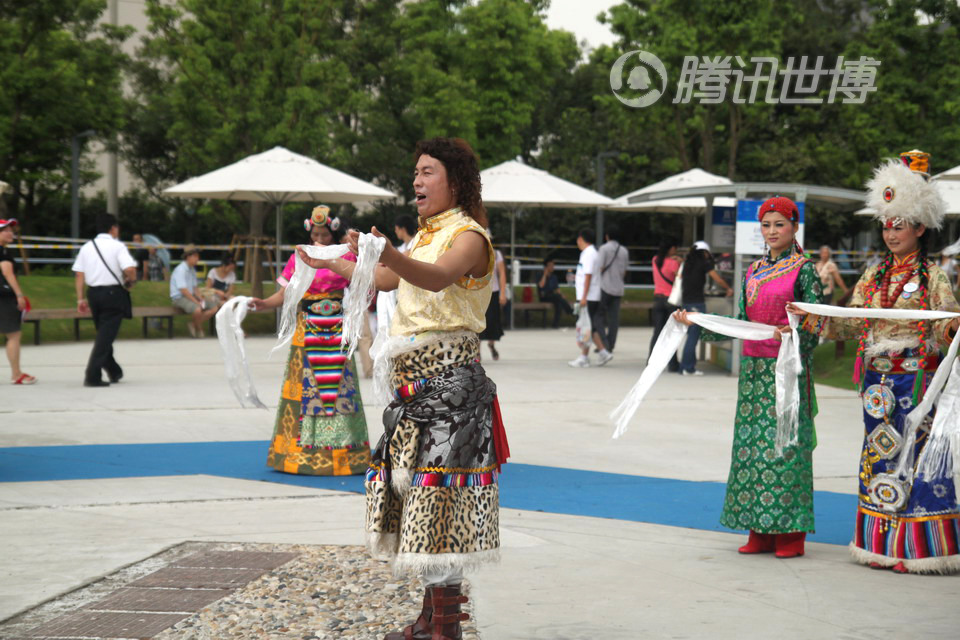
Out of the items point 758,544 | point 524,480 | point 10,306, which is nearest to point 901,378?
point 758,544

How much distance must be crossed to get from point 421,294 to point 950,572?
10.1 ft

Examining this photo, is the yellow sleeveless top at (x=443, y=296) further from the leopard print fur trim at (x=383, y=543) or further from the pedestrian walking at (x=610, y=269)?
the pedestrian walking at (x=610, y=269)

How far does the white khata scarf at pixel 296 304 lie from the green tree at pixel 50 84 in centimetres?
2117

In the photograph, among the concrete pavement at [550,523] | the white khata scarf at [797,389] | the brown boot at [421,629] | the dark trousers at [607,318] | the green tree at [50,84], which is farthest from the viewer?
the green tree at [50,84]

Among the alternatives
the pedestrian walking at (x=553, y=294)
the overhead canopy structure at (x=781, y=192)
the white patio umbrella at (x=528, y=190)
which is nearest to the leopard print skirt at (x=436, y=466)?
the overhead canopy structure at (x=781, y=192)

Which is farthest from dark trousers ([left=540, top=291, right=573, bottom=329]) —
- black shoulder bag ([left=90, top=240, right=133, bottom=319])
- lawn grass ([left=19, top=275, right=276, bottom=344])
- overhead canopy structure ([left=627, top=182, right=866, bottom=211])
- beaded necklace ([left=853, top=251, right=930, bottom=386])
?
beaded necklace ([left=853, top=251, right=930, bottom=386])

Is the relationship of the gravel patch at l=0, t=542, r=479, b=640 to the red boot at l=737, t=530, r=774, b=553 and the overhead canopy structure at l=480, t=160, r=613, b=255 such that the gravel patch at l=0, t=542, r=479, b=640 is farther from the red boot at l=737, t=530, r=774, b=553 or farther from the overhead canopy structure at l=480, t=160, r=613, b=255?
the overhead canopy structure at l=480, t=160, r=613, b=255

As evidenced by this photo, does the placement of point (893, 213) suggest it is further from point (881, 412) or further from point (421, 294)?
point (421, 294)

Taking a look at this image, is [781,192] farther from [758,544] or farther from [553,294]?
[553,294]

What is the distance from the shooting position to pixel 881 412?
536 cm

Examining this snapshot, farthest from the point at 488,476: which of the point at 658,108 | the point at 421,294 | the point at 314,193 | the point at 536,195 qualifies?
the point at 658,108

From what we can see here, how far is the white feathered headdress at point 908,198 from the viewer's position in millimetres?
5391

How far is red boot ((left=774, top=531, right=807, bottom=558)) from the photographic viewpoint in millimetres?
5586

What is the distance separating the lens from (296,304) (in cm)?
677
